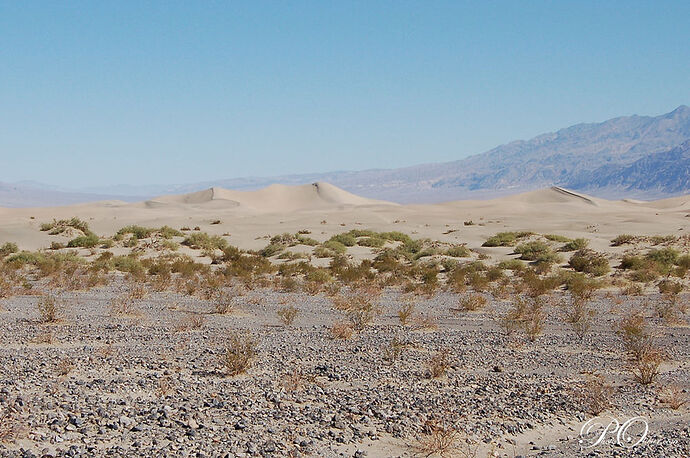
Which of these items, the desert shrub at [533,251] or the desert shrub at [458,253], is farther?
the desert shrub at [458,253]

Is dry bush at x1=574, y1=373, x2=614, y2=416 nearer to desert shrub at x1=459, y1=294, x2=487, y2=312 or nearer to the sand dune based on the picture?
desert shrub at x1=459, y1=294, x2=487, y2=312

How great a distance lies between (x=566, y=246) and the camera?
34875mm

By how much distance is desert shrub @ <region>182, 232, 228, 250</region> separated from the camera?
36.8 meters

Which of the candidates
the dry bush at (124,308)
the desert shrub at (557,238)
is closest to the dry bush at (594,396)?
the dry bush at (124,308)

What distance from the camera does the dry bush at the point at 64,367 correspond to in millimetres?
9703

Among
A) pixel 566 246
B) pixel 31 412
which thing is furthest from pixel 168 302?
pixel 566 246

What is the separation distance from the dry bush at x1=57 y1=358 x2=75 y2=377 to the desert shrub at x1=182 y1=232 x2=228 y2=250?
26.2 metres

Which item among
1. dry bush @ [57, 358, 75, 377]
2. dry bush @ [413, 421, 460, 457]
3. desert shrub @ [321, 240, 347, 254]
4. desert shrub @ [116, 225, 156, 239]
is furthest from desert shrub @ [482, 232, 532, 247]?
dry bush @ [413, 421, 460, 457]

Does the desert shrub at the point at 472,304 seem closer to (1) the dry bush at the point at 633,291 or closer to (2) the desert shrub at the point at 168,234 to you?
(1) the dry bush at the point at 633,291

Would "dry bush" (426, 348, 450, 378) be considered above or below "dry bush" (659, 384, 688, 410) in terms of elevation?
above

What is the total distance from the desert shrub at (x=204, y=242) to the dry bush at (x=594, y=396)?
28541mm

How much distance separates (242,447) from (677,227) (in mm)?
46197

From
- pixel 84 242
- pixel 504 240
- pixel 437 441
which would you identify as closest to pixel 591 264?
pixel 504 240

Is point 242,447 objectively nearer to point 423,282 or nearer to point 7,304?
point 7,304
